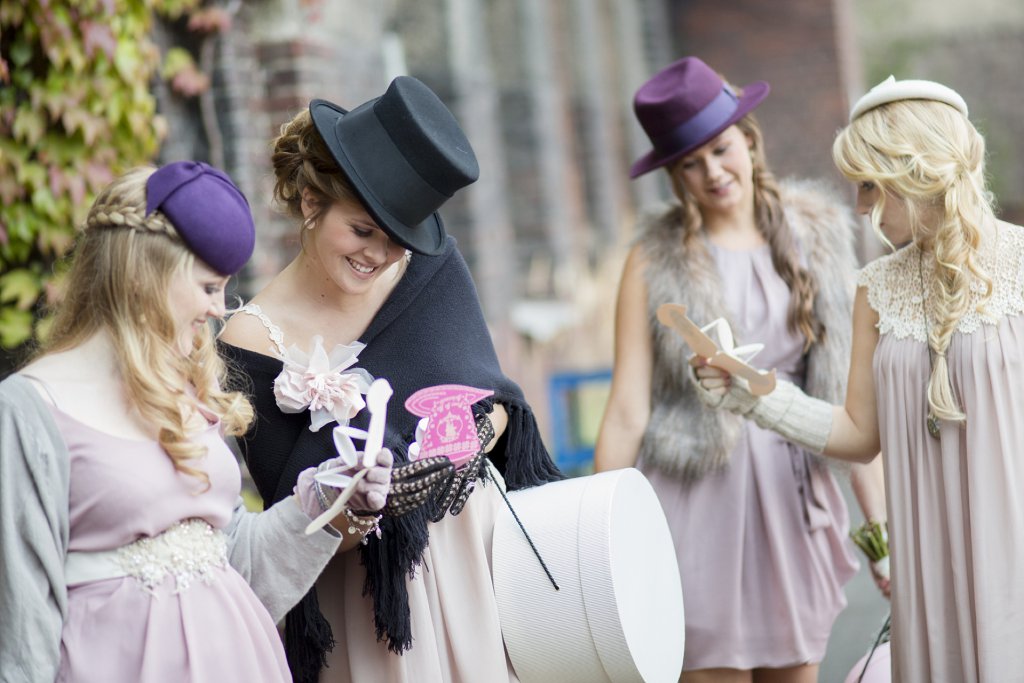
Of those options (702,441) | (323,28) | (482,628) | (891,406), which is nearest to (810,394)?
(702,441)

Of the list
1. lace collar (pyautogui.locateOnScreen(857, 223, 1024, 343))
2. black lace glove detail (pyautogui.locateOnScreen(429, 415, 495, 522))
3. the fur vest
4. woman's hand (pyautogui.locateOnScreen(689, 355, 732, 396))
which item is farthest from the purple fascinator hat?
the fur vest

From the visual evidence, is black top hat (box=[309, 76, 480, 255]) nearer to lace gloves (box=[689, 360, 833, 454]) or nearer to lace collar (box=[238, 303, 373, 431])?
lace collar (box=[238, 303, 373, 431])

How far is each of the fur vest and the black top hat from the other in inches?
45.1

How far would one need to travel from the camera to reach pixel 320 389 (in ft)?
8.27

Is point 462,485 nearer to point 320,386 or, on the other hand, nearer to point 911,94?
point 320,386

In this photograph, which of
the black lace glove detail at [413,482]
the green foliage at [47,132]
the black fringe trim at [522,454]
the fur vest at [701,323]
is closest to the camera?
the black lace glove detail at [413,482]

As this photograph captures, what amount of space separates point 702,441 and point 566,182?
5219mm

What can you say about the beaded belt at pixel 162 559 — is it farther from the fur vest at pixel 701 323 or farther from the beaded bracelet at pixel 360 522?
the fur vest at pixel 701 323

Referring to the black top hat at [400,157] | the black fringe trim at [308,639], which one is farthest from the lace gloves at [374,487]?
the black top hat at [400,157]

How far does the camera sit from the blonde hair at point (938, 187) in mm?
2645

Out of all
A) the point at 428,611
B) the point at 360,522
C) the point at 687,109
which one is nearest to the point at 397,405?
the point at 360,522

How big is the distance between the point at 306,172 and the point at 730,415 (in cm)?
149

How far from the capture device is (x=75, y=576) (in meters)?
2.12

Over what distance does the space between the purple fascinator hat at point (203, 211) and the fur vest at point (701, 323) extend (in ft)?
5.15
